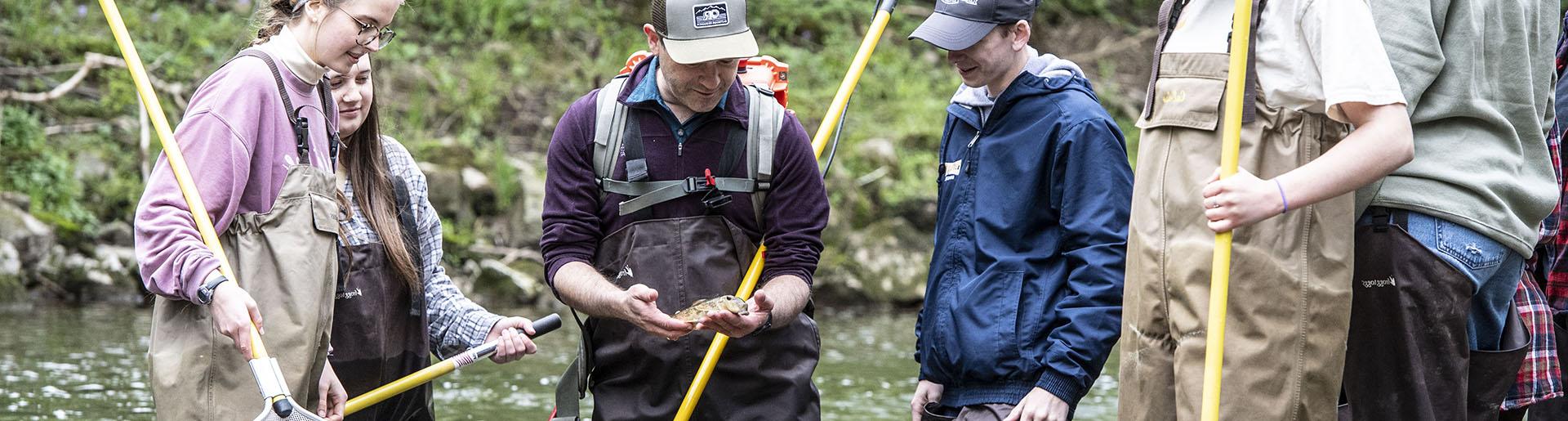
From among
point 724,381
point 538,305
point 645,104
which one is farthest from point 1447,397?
point 538,305

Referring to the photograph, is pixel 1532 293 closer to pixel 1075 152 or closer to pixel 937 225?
pixel 1075 152

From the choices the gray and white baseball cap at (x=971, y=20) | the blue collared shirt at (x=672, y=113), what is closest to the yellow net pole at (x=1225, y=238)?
the gray and white baseball cap at (x=971, y=20)

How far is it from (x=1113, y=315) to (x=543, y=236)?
1.29 meters

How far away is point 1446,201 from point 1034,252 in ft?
2.98

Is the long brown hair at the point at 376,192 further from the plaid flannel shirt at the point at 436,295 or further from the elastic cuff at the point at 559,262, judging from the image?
the elastic cuff at the point at 559,262

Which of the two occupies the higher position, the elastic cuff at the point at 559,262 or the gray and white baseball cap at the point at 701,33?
the gray and white baseball cap at the point at 701,33

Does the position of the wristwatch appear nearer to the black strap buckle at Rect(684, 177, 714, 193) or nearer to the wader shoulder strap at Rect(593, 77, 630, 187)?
the wader shoulder strap at Rect(593, 77, 630, 187)

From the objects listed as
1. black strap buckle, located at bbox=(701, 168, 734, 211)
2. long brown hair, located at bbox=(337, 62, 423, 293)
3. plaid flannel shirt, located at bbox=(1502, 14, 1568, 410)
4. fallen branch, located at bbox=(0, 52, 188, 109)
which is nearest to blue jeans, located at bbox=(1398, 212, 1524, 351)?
plaid flannel shirt, located at bbox=(1502, 14, 1568, 410)

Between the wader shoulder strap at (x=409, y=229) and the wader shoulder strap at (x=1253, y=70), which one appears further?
the wader shoulder strap at (x=409, y=229)

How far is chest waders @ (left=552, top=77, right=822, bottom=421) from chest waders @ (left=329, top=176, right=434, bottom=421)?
46 centimetres

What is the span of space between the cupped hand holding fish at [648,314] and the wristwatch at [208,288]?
0.83 meters

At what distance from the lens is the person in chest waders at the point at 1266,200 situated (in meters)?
2.42

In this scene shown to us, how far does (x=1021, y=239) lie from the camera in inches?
129

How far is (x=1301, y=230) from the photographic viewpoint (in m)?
2.56
